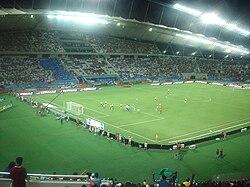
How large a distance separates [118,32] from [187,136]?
59.6 m

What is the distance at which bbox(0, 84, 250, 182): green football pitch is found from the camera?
21938 mm

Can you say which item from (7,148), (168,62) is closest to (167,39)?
(168,62)

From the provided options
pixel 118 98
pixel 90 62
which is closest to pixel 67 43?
pixel 90 62

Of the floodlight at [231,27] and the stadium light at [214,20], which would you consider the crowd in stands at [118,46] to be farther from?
the stadium light at [214,20]

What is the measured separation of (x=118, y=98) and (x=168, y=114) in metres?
15.0

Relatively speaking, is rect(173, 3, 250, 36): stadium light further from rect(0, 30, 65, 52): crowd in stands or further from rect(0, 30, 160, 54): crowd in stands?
rect(0, 30, 65, 52): crowd in stands

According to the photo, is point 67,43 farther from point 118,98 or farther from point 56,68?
point 118,98

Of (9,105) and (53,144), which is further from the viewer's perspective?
(9,105)

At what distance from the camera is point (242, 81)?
302 ft

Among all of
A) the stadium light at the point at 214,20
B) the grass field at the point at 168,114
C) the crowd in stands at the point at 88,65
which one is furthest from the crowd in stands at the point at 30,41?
the stadium light at the point at 214,20

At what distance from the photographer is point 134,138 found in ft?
97.3

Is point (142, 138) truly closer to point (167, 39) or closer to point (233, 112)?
point (233, 112)

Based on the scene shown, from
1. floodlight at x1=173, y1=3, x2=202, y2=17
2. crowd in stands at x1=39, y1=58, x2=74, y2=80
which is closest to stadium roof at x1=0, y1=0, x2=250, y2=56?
floodlight at x1=173, y1=3, x2=202, y2=17

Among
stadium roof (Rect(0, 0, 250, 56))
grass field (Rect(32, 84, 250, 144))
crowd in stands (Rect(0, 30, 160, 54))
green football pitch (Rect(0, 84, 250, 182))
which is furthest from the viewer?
crowd in stands (Rect(0, 30, 160, 54))
